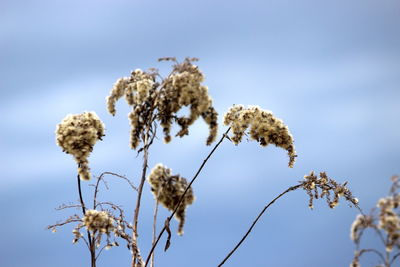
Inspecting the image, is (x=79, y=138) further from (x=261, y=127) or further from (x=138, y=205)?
(x=261, y=127)

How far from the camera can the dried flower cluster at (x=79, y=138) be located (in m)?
5.63

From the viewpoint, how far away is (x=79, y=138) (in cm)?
563

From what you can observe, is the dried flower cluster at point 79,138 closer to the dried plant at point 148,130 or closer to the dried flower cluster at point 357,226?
the dried plant at point 148,130

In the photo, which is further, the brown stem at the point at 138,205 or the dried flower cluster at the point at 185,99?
the brown stem at the point at 138,205

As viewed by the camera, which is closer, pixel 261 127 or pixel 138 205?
pixel 138 205

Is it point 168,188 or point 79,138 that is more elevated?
point 79,138

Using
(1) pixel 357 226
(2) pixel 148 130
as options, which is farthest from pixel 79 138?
(1) pixel 357 226

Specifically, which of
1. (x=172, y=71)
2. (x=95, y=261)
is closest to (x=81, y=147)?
(x=172, y=71)

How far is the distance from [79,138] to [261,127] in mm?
2730

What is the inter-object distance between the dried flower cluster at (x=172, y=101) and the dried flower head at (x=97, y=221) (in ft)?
3.11

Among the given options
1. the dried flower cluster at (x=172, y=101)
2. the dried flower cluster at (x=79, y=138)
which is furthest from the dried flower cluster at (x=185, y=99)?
the dried flower cluster at (x=79, y=138)

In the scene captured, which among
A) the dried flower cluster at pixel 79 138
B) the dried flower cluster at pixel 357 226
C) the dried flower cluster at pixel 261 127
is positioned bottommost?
the dried flower cluster at pixel 357 226

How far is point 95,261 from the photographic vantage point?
655 centimetres

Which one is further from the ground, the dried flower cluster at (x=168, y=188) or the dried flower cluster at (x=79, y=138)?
the dried flower cluster at (x=79, y=138)
